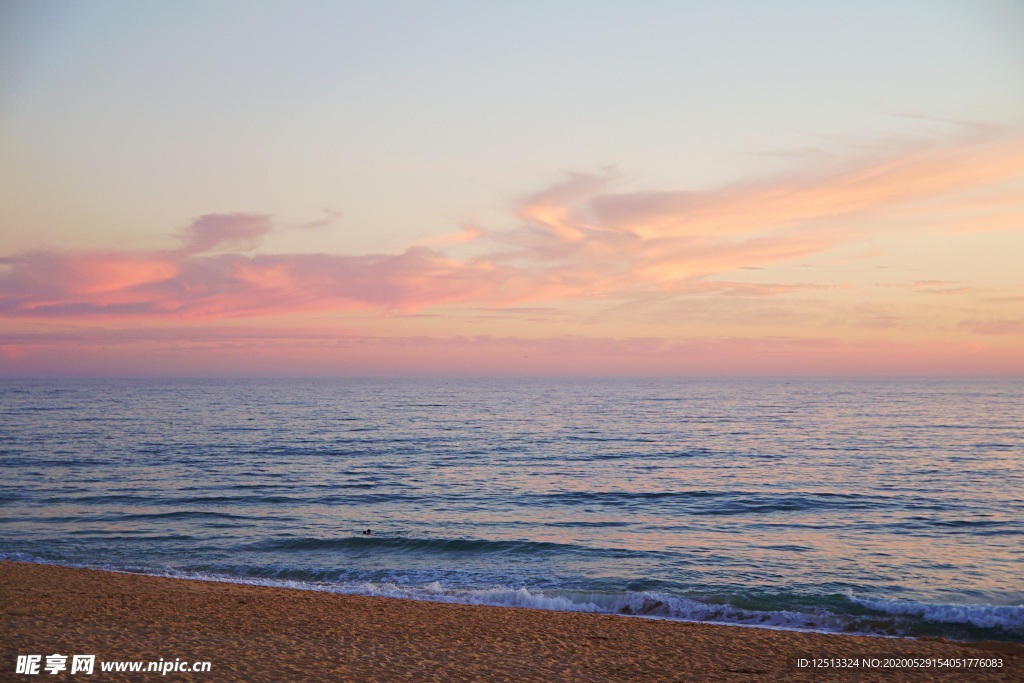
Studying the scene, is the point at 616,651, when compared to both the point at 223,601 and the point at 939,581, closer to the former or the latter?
the point at 223,601

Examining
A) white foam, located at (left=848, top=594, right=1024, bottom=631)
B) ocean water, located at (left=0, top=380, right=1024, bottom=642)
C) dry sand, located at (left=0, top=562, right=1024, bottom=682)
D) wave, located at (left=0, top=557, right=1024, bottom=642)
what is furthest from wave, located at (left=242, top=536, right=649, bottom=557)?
white foam, located at (left=848, top=594, right=1024, bottom=631)

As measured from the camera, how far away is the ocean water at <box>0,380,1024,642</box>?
55.6 feet

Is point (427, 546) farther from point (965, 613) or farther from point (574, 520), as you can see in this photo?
point (965, 613)

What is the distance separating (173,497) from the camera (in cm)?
2906

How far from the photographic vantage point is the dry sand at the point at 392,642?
32.4ft

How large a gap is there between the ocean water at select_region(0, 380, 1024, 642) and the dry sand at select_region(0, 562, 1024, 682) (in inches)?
96.6

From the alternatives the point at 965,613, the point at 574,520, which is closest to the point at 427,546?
the point at 574,520

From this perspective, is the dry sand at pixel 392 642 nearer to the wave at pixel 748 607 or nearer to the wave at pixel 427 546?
the wave at pixel 748 607

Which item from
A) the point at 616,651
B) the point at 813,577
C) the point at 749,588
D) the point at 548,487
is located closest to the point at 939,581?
the point at 813,577

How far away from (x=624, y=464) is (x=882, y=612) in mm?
24062

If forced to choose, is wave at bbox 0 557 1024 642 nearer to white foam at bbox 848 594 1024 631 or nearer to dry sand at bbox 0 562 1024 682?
white foam at bbox 848 594 1024 631

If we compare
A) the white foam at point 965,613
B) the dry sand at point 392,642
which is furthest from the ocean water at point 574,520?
the dry sand at point 392,642

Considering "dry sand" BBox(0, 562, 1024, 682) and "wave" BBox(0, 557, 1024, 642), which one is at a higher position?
"dry sand" BBox(0, 562, 1024, 682)

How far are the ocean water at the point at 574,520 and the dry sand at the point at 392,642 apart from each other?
8.05ft
